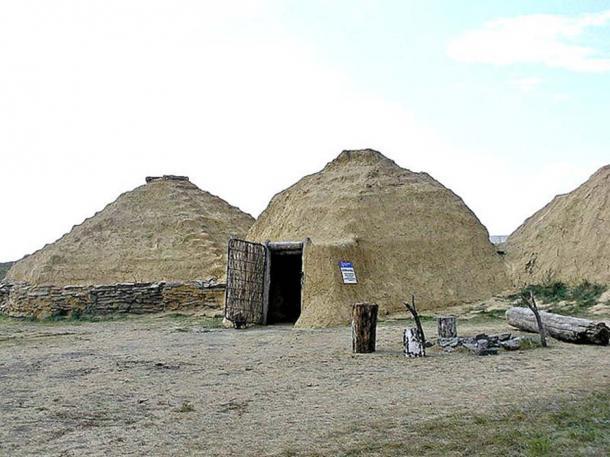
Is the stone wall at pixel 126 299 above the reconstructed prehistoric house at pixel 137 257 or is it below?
below

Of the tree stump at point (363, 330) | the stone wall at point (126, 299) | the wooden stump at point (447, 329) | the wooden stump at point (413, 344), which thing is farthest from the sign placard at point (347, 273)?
the wooden stump at point (413, 344)

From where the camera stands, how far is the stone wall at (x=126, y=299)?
20.9 meters

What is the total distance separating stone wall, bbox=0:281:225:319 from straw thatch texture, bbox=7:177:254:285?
7.98 feet

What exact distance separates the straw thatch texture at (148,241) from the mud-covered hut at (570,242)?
988 centimetres

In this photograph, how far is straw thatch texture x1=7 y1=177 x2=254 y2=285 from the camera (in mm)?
24672

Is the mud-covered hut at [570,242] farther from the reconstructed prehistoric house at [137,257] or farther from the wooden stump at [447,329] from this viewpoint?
the reconstructed prehistoric house at [137,257]

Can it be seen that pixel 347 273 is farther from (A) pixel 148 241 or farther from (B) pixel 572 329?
(A) pixel 148 241

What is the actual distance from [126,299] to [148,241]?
531 centimetres

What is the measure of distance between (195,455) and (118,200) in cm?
2532

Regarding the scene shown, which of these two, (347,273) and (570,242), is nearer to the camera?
(347,273)

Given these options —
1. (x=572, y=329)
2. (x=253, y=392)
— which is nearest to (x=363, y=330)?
(x=253, y=392)

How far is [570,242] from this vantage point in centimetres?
1894

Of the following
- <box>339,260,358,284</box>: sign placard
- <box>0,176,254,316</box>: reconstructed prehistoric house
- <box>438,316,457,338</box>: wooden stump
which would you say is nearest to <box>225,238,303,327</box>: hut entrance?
<box>339,260,358,284</box>: sign placard

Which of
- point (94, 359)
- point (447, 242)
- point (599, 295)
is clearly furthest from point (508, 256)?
point (94, 359)
